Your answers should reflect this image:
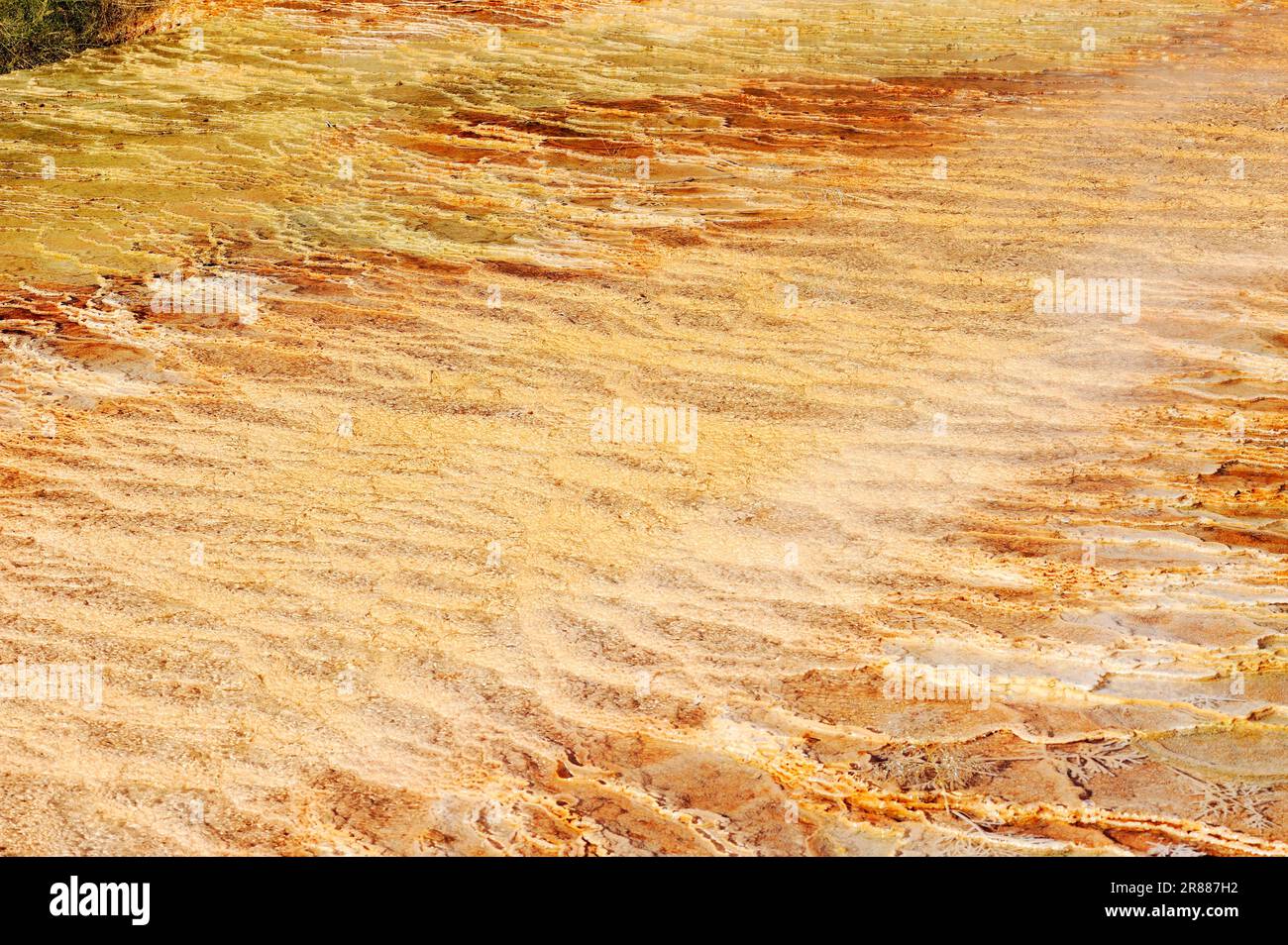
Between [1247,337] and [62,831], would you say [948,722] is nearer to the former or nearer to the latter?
[62,831]

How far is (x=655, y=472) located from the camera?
523 centimetres

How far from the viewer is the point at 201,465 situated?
5.29 meters

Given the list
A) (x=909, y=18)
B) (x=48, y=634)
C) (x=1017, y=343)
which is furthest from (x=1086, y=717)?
(x=909, y=18)

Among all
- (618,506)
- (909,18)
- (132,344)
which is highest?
(909,18)

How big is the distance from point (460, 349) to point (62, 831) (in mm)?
3130

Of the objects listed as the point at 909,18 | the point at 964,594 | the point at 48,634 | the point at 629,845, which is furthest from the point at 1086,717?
the point at 909,18

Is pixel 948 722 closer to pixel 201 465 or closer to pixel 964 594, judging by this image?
pixel 964 594

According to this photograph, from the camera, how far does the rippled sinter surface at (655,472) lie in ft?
12.2

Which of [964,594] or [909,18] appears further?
[909,18]

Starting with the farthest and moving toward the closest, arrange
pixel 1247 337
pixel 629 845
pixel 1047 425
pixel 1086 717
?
pixel 1247 337 < pixel 1047 425 < pixel 1086 717 < pixel 629 845

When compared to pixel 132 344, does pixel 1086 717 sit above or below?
below

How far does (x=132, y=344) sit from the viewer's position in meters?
6.23

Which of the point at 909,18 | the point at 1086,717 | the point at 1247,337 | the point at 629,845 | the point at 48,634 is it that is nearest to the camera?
Result: the point at 629,845

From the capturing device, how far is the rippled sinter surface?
146 inches
